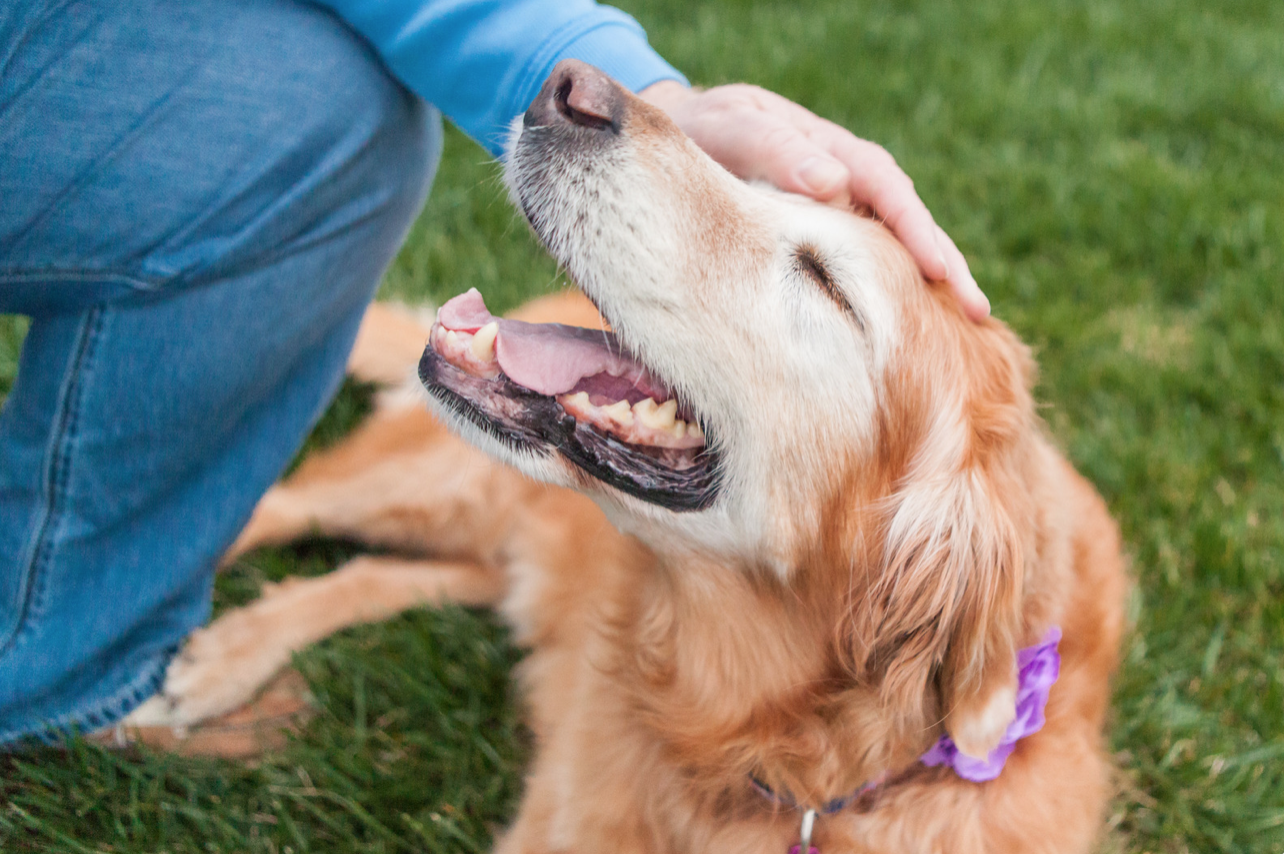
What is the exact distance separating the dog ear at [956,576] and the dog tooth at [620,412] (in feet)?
1.69

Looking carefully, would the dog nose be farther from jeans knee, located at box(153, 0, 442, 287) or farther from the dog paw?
the dog paw

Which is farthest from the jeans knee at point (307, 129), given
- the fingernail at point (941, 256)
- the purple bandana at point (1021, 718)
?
the purple bandana at point (1021, 718)

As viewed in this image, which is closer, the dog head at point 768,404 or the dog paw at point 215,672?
the dog head at point 768,404

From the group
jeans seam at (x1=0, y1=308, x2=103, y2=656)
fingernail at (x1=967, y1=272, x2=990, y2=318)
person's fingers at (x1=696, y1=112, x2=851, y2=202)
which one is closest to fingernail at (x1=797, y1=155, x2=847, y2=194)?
person's fingers at (x1=696, y1=112, x2=851, y2=202)

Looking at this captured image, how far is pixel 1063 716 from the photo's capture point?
1.96m

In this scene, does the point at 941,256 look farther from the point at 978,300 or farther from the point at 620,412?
the point at 620,412

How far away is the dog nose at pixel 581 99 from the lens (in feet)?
5.62

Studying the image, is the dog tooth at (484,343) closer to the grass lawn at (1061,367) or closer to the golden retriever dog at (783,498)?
the golden retriever dog at (783,498)

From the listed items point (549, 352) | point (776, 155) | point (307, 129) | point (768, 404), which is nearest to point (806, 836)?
point (768, 404)

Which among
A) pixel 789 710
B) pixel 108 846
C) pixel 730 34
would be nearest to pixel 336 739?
pixel 108 846

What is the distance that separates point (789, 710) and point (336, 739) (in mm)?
1093

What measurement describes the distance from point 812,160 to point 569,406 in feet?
2.28

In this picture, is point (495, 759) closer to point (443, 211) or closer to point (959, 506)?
point (959, 506)

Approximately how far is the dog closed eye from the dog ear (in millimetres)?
204
